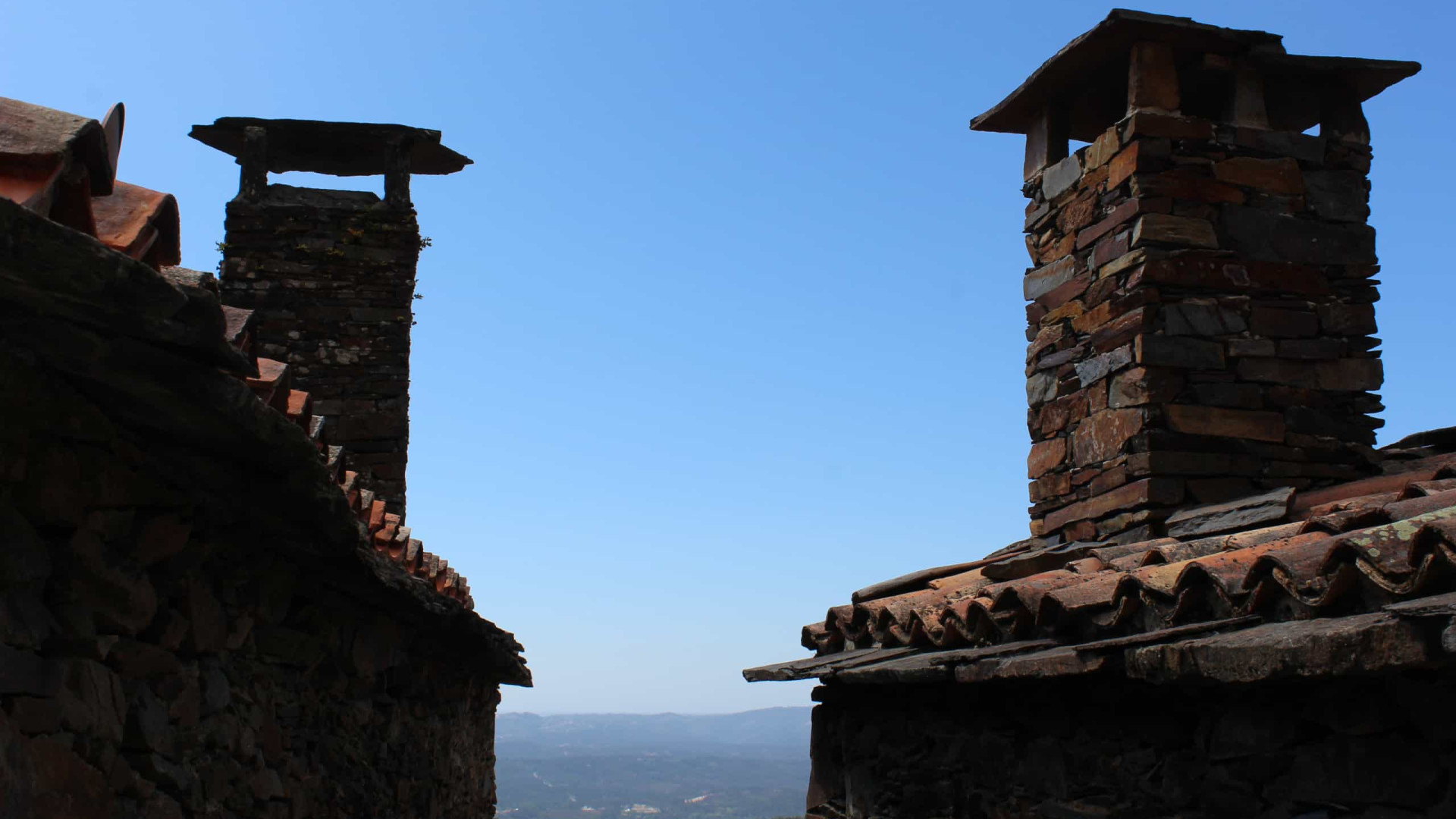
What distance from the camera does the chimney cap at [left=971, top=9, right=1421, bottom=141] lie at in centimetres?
570

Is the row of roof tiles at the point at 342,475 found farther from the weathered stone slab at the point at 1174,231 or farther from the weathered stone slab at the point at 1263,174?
the weathered stone slab at the point at 1263,174

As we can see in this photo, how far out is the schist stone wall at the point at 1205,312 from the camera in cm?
536

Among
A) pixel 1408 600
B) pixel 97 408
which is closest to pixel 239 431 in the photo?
pixel 97 408

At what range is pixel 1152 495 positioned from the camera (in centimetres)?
519

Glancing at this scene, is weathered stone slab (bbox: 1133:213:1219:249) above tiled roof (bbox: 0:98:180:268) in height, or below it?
above

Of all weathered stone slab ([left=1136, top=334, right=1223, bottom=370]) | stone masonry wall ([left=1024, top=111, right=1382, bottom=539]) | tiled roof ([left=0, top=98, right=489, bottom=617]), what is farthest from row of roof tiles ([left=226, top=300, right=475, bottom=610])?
weathered stone slab ([left=1136, top=334, right=1223, bottom=370])

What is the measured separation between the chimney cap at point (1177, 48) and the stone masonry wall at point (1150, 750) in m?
3.14

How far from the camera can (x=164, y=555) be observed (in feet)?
10.3

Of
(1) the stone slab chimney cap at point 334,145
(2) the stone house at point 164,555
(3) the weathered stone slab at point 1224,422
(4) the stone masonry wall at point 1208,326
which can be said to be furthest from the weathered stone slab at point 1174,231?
(1) the stone slab chimney cap at point 334,145

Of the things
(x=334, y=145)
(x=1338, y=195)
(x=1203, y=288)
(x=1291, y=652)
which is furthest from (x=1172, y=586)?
(x=334, y=145)

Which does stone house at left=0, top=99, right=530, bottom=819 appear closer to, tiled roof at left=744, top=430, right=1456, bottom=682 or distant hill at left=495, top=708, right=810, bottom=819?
tiled roof at left=744, top=430, right=1456, bottom=682

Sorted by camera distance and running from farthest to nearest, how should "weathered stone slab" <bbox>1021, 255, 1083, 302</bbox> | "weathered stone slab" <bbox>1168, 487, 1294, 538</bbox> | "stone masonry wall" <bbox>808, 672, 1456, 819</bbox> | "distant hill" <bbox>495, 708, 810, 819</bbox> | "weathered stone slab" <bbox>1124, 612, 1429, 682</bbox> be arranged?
"distant hill" <bbox>495, 708, 810, 819</bbox> < "weathered stone slab" <bbox>1021, 255, 1083, 302</bbox> < "weathered stone slab" <bbox>1168, 487, 1294, 538</bbox> < "stone masonry wall" <bbox>808, 672, 1456, 819</bbox> < "weathered stone slab" <bbox>1124, 612, 1429, 682</bbox>

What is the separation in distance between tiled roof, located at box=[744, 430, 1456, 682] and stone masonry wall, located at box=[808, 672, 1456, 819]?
0.20 m

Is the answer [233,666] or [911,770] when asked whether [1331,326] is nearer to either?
[911,770]
